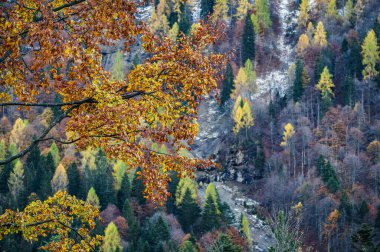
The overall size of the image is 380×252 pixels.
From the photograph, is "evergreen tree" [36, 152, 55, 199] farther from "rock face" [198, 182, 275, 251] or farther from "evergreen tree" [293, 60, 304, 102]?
"evergreen tree" [293, 60, 304, 102]

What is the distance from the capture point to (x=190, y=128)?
7.34 meters

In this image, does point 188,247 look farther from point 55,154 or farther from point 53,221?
point 53,221

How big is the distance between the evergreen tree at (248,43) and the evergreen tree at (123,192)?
50412mm

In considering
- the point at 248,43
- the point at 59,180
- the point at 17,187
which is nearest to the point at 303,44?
the point at 248,43

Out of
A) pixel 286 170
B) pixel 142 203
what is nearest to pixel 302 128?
pixel 286 170

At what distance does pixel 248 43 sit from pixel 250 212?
153 feet

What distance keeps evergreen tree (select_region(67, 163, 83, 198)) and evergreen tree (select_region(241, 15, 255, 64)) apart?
174ft

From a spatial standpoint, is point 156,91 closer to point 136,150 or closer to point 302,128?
point 136,150

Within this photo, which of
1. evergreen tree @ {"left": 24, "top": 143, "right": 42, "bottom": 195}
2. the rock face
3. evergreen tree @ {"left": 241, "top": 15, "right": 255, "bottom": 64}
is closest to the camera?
evergreen tree @ {"left": 24, "top": 143, "right": 42, "bottom": 195}

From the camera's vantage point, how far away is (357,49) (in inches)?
3588

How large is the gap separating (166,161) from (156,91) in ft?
3.74

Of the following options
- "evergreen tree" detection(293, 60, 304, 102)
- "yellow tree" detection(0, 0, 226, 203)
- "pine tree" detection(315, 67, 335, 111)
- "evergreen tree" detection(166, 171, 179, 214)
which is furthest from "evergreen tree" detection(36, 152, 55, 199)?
"yellow tree" detection(0, 0, 226, 203)

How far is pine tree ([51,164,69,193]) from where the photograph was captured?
204 feet

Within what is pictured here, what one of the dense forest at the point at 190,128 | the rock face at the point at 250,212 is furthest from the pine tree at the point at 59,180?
the rock face at the point at 250,212
